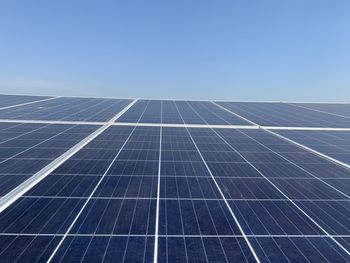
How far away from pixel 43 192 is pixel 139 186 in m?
3.74

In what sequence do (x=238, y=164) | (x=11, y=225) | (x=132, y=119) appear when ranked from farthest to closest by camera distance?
(x=132, y=119) < (x=238, y=164) < (x=11, y=225)

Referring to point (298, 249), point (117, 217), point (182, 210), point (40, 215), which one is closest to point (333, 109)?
point (298, 249)

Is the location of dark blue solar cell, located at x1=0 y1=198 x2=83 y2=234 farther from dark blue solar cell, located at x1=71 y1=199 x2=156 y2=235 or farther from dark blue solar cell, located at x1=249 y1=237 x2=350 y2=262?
dark blue solar cell, located at x1=249 y1=237 x2=350 y2=262

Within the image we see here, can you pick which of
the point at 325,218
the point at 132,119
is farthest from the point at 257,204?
the point at 132,119

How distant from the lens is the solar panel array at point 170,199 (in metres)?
6.81

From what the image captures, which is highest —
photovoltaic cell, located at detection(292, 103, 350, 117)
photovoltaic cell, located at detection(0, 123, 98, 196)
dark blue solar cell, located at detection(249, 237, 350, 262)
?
photovoltaic cell, located at detection(292, 103, 350, 117)

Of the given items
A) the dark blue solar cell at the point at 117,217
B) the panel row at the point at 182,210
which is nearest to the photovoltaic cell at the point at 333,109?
the panel row at the point at 182,210

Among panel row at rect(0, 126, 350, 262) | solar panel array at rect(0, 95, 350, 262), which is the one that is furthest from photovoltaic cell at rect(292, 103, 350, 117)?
panel row at rect(0, 126, 350, 262)

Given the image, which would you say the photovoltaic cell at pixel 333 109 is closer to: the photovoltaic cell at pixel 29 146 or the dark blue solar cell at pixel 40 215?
the photovoltaic cell at pixel 29 146

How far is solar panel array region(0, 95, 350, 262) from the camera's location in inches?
268

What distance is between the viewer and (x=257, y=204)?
9.31 metres

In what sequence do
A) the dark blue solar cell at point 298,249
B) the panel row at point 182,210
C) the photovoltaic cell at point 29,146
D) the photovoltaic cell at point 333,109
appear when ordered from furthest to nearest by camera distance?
1. the photovoltaic cell at point 333,109
2. the photovoltaic cell at point 29,146
3. the panel row at point 182,210
4. the dark blue solar cell at point 298,249

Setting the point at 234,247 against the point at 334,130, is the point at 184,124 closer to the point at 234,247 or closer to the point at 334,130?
the point at 334,130

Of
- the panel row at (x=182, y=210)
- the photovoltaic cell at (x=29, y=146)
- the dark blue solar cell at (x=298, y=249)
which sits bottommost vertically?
the dark blue solar cell at (x=298, y=249)
